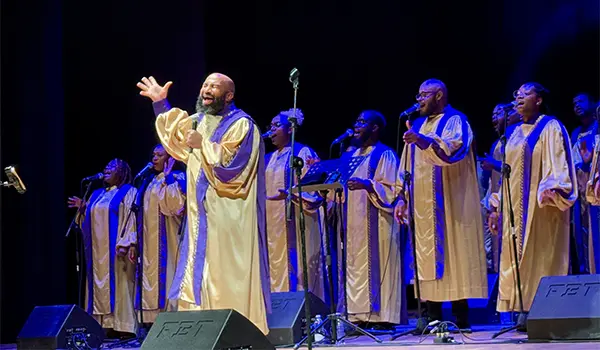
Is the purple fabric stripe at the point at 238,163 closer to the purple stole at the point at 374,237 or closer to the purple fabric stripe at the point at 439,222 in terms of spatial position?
the purple fabric stripe at the point at 439,222

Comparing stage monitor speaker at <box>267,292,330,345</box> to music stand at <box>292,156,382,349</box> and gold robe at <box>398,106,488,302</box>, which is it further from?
gold robe at <box>398,106,488,302</box>

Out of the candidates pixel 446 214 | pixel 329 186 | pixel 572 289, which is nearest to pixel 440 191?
pixel 446 214

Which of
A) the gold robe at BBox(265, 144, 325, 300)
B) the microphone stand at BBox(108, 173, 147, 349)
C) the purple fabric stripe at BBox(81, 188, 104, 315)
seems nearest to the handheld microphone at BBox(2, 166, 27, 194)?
the microphone stand at BBox(108, 173, 147, 349)

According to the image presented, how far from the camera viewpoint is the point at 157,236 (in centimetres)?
1036

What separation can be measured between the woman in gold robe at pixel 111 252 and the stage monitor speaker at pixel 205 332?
486cm

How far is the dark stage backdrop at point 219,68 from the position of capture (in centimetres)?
1005

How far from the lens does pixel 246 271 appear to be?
669 cm

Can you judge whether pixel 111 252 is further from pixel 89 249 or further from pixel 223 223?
pixel 223 223

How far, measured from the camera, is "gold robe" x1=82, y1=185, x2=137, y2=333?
10586 mm

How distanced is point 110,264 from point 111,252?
130 mm

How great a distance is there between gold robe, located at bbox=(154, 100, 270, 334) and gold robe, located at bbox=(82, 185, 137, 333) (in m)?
3.82

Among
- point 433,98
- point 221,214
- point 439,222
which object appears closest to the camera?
point 221,214

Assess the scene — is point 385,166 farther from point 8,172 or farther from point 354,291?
point 8,172

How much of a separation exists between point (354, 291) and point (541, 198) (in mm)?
2221
